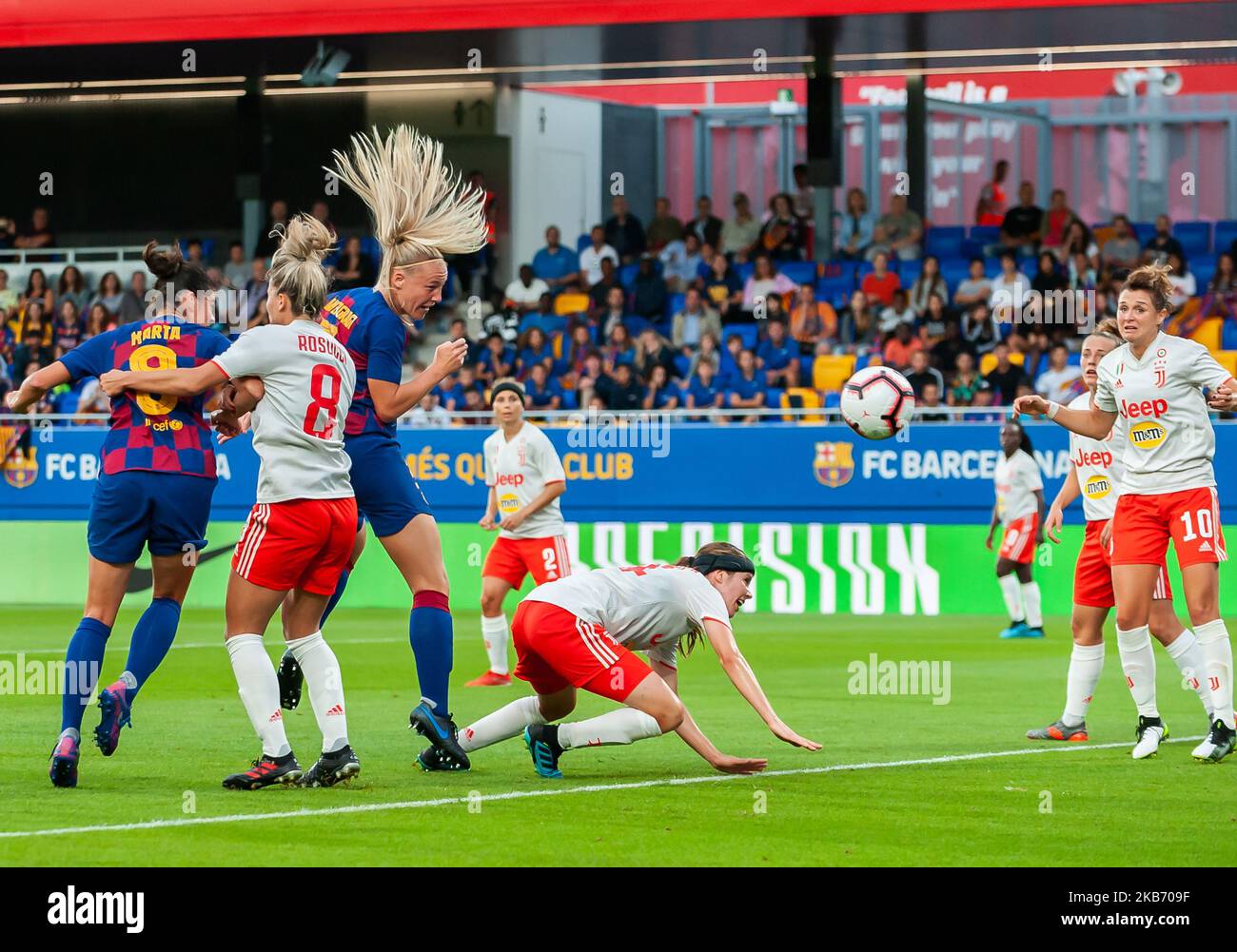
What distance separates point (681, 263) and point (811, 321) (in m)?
3.31

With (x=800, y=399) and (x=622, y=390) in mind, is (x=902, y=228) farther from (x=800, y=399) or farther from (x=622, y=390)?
(x=622, y=390)

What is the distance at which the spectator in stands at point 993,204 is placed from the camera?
88.1 ft

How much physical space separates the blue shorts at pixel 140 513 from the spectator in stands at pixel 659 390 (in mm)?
14033

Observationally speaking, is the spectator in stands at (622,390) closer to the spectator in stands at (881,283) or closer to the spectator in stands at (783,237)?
the spectator in stands at (881,283)

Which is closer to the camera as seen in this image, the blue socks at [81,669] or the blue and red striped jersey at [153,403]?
the blue socks at [81,669]

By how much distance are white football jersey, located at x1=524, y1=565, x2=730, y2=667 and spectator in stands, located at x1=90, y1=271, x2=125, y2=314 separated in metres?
→ 19.6

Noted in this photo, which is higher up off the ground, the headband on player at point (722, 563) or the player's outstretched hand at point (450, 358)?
the player's outstretched hand at point (450, 358)

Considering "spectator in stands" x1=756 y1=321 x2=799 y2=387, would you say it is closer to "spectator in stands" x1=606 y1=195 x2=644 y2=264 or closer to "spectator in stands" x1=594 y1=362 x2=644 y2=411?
"spectator in stands" x1=594 y1=362 x2=644 y2=411

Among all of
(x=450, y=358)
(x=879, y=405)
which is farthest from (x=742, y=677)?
(x=879, y=405)

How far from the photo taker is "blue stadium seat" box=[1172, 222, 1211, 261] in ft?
86.9

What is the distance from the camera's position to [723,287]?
2511 cm

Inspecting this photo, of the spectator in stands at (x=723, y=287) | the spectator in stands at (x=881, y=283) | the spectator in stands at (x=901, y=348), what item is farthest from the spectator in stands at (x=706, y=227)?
the spectator in stands at (x=901, y=348)

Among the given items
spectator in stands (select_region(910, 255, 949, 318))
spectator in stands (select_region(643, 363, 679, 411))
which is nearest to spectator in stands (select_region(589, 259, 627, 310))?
spectator in stands (select_region(643, 363, 679, 411))
